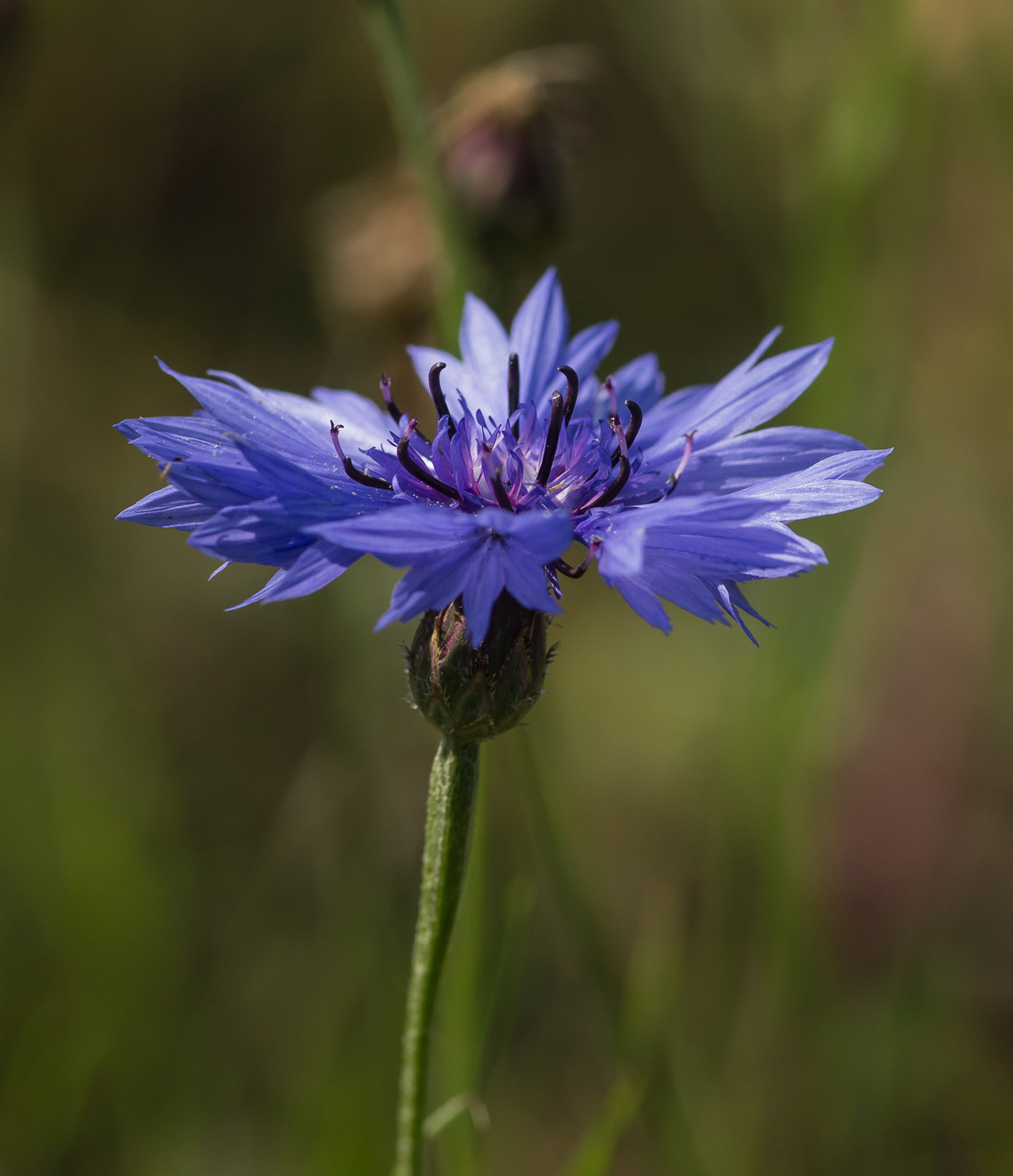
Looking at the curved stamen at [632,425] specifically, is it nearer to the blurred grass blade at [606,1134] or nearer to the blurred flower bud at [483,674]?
the blurred flower bud at [483,674]

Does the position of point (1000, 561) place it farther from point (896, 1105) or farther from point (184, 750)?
point (184, 750)

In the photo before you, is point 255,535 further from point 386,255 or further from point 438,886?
point 386,255

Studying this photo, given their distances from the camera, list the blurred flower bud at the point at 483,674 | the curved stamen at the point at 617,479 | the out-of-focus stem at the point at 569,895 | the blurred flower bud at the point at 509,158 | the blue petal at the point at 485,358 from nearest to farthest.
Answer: the blurred flower bud at the point at 483,674, the curved stamen at the point at 617,479, the blue petal at the point at 485,358, the out-of-focus stem at the point at 569,895, the blurred flower bud at the point at 509,158

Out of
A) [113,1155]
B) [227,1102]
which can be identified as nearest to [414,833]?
[227,1102]

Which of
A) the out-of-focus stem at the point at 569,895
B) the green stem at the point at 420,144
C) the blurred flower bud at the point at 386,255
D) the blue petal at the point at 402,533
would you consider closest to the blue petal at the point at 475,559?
the blue petal at the point at 402,533

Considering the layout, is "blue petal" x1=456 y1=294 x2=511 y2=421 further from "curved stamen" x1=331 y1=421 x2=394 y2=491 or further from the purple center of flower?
"curved stamen" x1=331 y1=421 x2=394 y2=491

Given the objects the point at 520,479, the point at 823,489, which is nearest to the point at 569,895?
the point at 520,479

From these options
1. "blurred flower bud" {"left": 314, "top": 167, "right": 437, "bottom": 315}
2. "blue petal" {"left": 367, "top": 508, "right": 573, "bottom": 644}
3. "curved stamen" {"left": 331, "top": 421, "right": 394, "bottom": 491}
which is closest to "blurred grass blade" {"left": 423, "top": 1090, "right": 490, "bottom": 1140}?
"blue petal" {"left": 367, "top": 508, "right": 573, "bottom": 644}

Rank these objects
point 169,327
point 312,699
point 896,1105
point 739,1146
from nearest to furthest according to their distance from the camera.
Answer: point 739,1146 → point 896,1105 → point 312,699 → point 169,327
